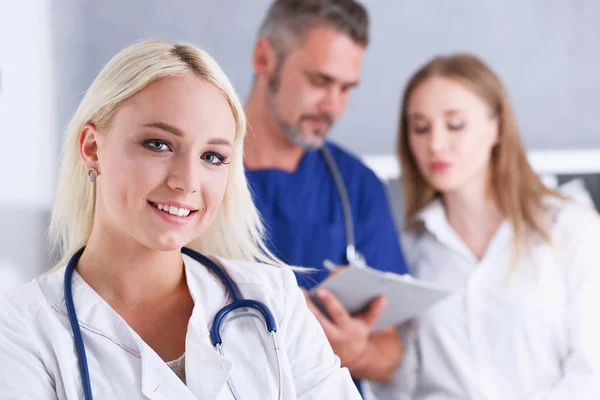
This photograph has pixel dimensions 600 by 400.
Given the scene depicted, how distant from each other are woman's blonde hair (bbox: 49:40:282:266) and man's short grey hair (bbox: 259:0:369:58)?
2.69 ft

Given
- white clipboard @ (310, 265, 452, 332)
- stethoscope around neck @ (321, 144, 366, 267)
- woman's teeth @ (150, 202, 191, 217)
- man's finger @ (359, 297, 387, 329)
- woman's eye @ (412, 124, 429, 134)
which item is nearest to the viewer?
woman's teeth @ (150, 202, 191, 217)

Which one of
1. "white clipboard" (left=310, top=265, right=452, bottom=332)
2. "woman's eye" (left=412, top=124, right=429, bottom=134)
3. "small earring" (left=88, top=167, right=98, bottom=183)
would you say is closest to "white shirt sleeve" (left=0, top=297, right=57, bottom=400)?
"small earring" (left=88, top=167, right=98, bottom=183)

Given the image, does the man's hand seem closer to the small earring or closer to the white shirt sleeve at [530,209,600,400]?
the white shirt sleeve at [530,209,600,400]

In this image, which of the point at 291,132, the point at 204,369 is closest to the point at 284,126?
the point at 291,132

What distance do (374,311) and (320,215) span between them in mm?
280

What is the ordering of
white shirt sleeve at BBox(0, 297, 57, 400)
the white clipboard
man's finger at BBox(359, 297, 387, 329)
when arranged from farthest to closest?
man's finger at BBox(359, 297, 387, 329) → the white clipboard → white shirt sleeve at BBox(0, 297, 57, 400)

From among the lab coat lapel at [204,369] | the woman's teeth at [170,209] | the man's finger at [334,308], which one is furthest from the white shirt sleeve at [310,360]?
the man's finger at [334,308]

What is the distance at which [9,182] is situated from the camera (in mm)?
2098

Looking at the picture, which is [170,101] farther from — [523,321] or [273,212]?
[523,321]

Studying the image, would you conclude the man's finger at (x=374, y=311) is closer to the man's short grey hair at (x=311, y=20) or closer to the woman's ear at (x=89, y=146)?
the man's short grey hair at (x=311, y=20)

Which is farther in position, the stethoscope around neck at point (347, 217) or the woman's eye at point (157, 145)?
the stethoscope around neck at point (347, 217)

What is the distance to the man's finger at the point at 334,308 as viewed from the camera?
1.75 m

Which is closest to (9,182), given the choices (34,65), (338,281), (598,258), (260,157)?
(34,65)

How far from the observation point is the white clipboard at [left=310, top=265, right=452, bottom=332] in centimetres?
167
